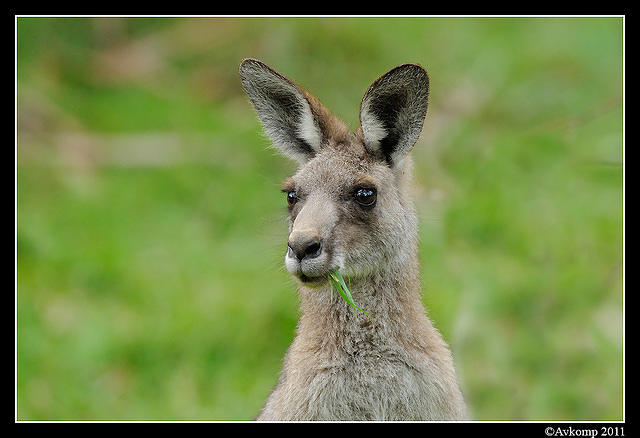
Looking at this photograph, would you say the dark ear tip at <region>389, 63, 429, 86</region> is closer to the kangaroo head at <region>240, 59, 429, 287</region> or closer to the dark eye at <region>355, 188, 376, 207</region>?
the kangaroo head at <region>240, 59, 429, 287</region>

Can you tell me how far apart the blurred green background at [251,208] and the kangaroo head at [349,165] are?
1.17 ft

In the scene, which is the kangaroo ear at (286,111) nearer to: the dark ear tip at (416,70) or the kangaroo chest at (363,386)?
the dark ear tip at (416,70)

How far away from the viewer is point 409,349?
14.5ft

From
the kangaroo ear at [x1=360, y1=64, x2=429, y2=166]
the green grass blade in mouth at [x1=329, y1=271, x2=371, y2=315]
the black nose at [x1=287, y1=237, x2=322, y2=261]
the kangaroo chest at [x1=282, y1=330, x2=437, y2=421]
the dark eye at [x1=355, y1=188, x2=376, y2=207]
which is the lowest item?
the kangaroo chest at [x1=282, y1=330, x2=437, y2=421]

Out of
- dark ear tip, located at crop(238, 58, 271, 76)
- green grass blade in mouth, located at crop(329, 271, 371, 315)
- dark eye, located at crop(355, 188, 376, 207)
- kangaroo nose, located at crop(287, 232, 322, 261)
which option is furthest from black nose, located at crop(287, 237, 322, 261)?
dark ear tip, located at crop(238, 58, 271, 76)

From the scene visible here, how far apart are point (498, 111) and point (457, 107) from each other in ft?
1.55

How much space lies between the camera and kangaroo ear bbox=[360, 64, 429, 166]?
4320 millimetres

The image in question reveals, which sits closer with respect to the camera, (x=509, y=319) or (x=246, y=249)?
(x=509, y=319)

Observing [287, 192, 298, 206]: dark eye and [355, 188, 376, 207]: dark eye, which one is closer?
[355, 188, 376, 207]: dark eye

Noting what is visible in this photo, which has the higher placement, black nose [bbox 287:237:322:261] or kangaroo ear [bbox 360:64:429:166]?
kangaroo ear [bbox 360:64:429:166]

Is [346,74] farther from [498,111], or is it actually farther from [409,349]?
[409,349]

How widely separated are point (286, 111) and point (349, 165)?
0.43 meters

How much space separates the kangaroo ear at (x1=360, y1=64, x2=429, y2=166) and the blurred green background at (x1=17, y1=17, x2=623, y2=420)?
480mm

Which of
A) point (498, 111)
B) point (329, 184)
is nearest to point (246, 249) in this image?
point (498, 111)
